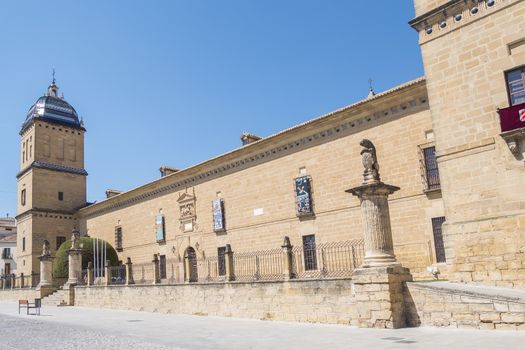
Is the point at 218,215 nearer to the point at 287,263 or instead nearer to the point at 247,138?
the point at 247,138

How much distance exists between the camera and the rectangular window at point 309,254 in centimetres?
1805

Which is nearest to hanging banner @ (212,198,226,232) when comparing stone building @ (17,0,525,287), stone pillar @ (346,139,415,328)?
stone building @ (17,0,525,287)

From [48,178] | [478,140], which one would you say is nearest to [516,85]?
[478,140]

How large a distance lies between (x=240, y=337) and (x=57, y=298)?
18336 mm

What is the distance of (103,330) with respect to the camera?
12.2 m

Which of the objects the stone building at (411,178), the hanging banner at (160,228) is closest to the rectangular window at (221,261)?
the stone building at (411,178)

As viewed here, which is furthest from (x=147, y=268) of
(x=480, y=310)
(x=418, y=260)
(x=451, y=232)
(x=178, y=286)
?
(x=480, y=310)

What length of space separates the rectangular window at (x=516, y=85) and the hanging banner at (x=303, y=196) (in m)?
8.94

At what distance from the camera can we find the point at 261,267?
18.4 m

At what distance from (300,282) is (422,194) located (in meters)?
5.49

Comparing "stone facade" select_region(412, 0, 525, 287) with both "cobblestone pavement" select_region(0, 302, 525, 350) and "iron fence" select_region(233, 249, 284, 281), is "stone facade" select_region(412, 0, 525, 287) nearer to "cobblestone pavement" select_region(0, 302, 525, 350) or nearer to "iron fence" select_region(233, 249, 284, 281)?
"cobblestone pavement" select_region(0, 302, 525, 350)

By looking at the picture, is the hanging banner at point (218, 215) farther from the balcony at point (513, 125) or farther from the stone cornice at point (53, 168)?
the stone cornice at point (53, 168)

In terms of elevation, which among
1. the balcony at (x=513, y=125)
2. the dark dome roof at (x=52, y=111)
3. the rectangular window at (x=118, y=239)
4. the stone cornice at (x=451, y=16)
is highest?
the dark dome roof at (x=52, y=111)

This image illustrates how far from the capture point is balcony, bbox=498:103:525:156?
10.6 metres
